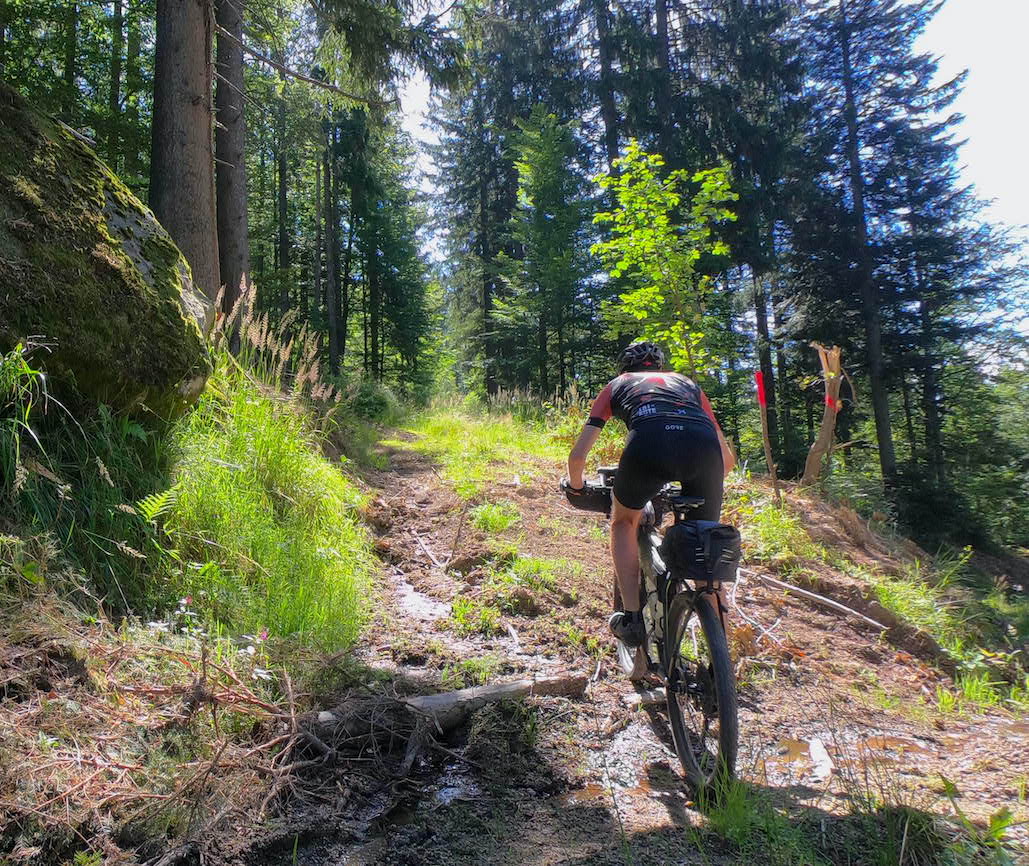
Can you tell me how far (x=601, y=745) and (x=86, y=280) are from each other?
3.63m

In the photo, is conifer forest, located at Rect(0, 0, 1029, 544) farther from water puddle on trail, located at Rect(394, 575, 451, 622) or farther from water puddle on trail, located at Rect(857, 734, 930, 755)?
water puddle on trail, located at Rect(857, 734, 930, 755)

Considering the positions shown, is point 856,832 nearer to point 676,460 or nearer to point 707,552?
point 707,552

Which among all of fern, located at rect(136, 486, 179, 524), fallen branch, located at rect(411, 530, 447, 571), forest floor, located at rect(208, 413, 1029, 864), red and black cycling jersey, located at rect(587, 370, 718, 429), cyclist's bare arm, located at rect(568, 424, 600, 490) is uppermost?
red and black cycling jersey, located at rect(587, 370, 718, 429)

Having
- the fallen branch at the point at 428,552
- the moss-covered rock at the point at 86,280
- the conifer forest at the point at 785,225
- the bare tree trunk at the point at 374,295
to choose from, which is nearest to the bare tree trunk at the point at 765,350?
the conifer forest at the point at 785,225

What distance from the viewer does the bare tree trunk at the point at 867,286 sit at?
1773 centimetres

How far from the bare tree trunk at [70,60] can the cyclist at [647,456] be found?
12203mm

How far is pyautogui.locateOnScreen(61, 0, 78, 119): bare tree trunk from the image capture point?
35.2ft

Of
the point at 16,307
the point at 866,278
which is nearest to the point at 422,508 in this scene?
the point at 16,307

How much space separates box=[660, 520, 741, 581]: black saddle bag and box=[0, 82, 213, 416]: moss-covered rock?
310cm

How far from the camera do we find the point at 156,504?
10.1 ft

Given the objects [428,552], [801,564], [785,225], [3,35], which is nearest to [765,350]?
[785,225]

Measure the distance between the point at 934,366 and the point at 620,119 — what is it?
495 inches

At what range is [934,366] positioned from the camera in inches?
720

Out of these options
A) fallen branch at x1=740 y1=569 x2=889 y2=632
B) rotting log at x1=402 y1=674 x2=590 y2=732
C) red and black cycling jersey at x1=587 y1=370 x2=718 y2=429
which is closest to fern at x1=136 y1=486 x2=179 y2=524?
rotting log at x1=402 y1=674 x2=590 y2=732
